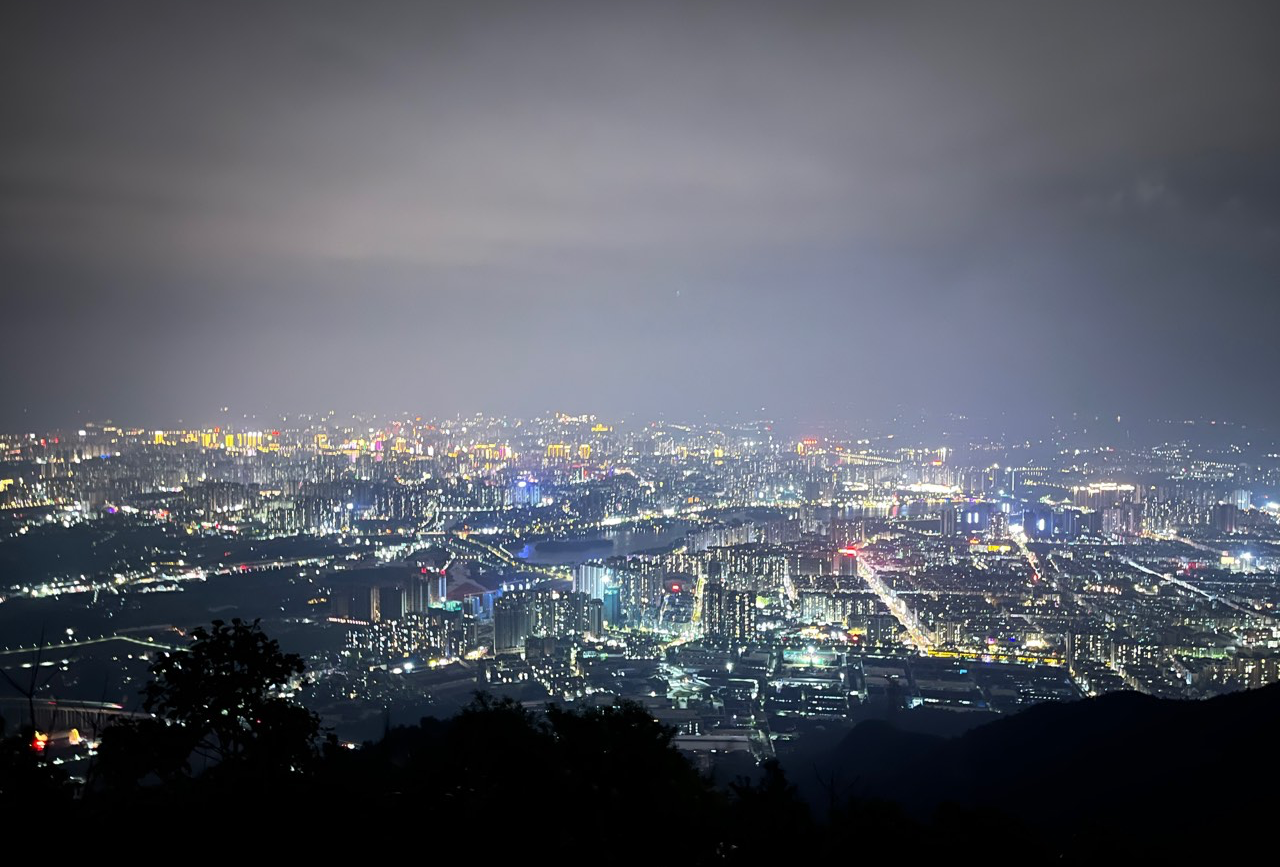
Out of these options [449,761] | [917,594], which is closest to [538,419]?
[917,594]

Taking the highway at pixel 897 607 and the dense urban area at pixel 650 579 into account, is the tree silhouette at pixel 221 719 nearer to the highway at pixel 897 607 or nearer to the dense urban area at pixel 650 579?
the dense urban area at pixel 650 579

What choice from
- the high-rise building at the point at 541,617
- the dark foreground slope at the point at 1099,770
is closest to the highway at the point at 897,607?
the dark foreground slope at the point at 1099,770

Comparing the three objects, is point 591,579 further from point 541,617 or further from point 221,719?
point 221,719

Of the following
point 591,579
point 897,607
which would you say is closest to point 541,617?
point 591,579

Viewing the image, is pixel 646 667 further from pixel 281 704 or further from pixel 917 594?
pixel 281 704

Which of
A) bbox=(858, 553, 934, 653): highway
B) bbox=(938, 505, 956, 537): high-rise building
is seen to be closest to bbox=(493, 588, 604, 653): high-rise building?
bbox=(858, 553, 934, 653): highway
